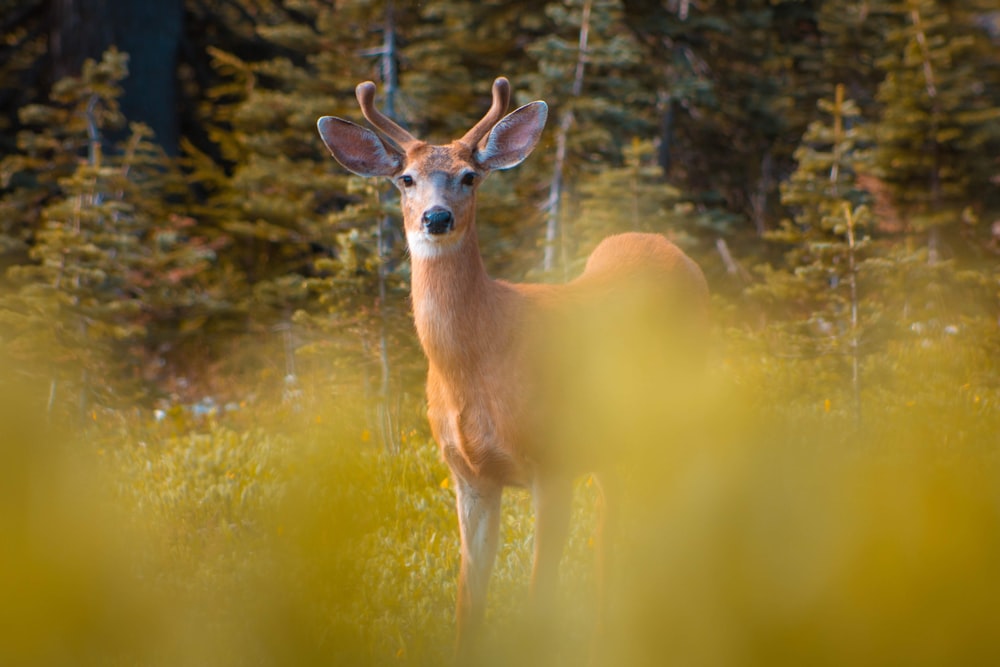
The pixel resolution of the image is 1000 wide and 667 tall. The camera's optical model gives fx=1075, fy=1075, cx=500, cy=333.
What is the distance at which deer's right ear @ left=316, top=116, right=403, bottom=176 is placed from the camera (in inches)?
203

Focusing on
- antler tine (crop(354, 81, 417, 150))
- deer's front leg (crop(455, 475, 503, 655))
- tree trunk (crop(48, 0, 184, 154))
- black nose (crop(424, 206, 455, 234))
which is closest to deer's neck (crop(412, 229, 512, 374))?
black nose (crop(424, 206, 455, 234))

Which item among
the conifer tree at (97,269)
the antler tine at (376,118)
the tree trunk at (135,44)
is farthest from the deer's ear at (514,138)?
the tree trunk at (135,44)

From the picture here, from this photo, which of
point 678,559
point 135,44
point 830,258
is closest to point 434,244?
point 678,559

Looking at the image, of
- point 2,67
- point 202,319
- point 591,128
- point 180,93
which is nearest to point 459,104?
point 591,128

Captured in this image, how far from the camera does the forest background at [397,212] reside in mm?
6832

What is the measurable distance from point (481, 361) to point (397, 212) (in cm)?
384

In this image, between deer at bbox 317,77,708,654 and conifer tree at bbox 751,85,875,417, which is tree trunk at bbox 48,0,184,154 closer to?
conifer tree at bbox 751,85,875,417

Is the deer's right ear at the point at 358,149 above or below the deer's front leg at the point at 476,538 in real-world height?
above

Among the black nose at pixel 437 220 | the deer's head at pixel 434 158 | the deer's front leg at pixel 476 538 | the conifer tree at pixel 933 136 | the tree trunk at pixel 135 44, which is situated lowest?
the deer's front leg at pixel 476 538

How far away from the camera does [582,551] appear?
545cm

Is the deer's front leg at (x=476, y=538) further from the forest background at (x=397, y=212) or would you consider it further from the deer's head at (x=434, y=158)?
the deer's head at (x=434, y=158)

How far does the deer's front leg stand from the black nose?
3.50 feet

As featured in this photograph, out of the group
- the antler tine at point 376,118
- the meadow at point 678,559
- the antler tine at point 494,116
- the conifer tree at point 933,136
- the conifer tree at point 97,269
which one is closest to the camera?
the meadow at point 678,559

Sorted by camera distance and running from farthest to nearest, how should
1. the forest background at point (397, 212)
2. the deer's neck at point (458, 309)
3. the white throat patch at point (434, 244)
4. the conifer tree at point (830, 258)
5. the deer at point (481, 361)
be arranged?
the conifer tree at point (830, 258) → the forest background at point (397, 212) → the white throat patch at point (434, 244) → the deer's neck at point (458, 309) → the deer at point (481, 361)
